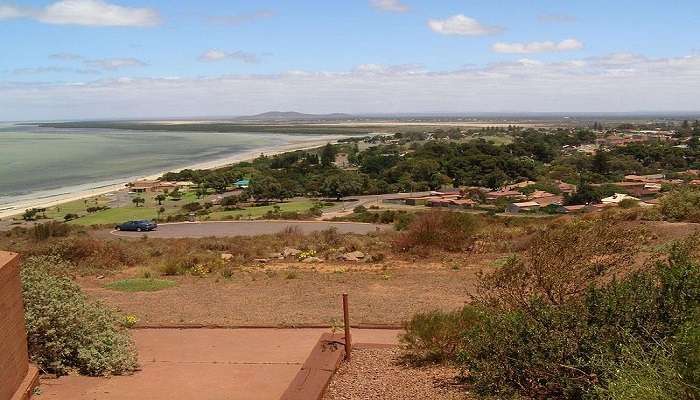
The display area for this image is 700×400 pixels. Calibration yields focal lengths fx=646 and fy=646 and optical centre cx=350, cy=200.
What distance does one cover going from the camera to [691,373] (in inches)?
192

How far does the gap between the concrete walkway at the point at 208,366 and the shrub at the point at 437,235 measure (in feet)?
37.2

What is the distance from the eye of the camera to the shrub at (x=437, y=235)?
22.4 metres

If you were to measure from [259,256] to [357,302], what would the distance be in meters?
9.41

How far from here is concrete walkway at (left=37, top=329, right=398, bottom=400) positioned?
26.7 ft

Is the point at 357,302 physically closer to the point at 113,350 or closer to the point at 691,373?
the point at 113,350

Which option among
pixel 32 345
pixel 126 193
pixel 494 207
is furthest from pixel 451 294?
pixel 126 193

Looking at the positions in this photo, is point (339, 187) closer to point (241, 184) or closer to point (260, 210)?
point (241, 184)

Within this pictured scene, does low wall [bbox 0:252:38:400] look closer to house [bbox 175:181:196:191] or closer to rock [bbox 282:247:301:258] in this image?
rock [bbox 282:247:301:258]

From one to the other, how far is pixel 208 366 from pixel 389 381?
2.83 meters

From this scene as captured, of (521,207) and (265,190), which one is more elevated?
(265,190)

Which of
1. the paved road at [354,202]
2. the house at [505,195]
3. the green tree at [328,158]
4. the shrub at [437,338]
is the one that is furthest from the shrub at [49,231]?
the green tree at [328,158]

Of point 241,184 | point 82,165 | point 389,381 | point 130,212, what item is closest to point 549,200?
point 241,184

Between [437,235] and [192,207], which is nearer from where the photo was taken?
[437,235]

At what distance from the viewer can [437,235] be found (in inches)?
883
